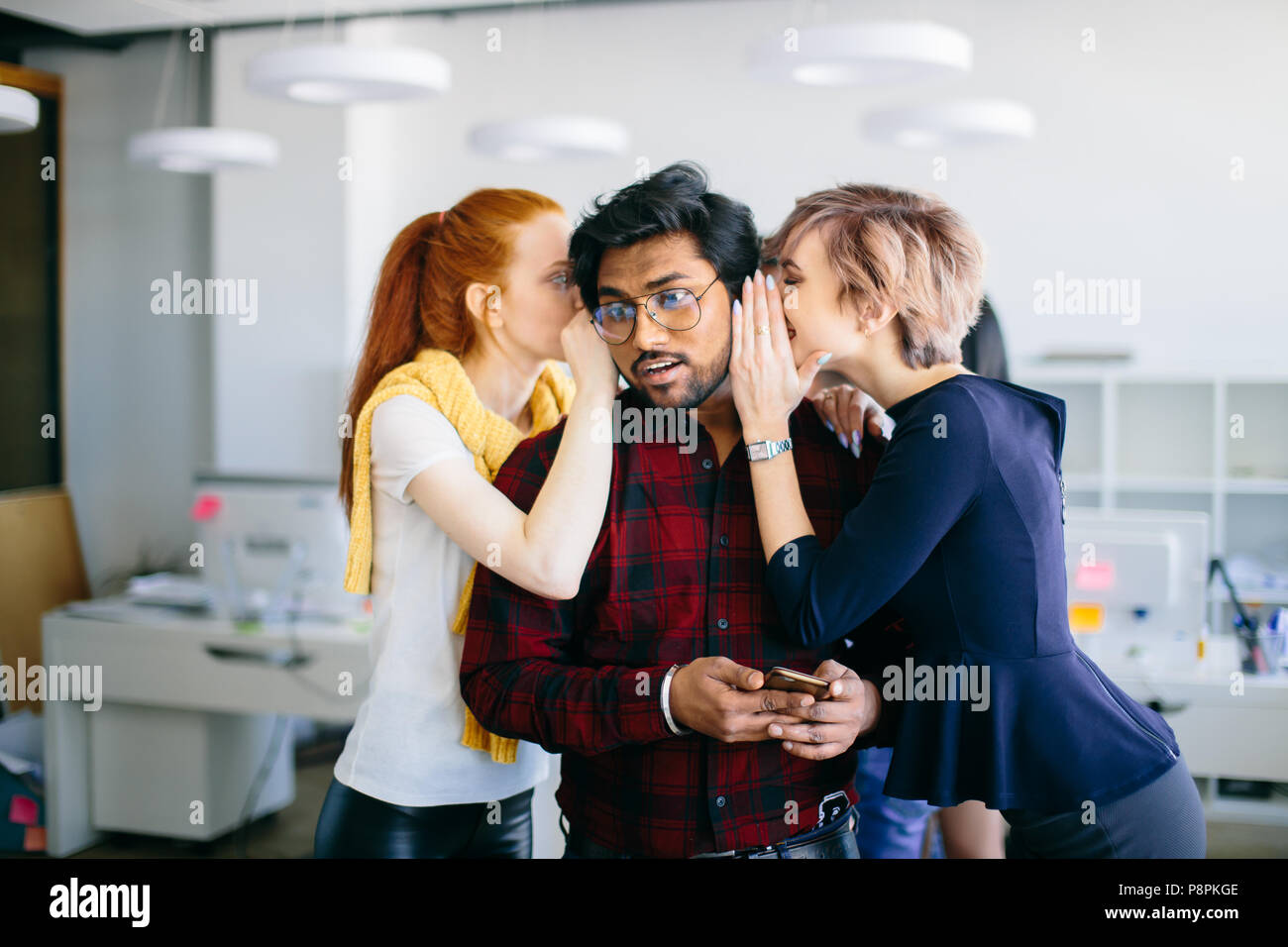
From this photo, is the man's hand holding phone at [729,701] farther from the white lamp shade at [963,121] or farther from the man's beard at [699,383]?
the white lamp shade at [963,121]

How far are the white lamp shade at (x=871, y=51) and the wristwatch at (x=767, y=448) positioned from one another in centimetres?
153

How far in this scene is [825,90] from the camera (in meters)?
5.30

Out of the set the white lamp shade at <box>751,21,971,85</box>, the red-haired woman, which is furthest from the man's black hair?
the white lamp shade at <box>751,21,971,85</box>

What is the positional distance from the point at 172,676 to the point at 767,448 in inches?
107

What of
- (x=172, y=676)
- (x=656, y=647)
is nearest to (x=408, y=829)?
(x=656, y=647)

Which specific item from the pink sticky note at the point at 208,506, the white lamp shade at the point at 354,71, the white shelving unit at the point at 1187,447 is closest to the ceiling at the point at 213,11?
the white lamp shade at the point at 354,71

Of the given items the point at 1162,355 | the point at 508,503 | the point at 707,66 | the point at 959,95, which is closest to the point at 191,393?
the point at 707,66

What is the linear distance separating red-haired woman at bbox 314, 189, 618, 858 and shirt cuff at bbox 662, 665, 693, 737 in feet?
1.11

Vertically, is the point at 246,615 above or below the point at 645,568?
below

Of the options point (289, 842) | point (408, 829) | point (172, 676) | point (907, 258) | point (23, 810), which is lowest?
point (289, 842)

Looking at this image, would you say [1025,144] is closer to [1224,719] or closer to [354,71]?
[1224,719]

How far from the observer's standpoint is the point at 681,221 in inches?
54.8
